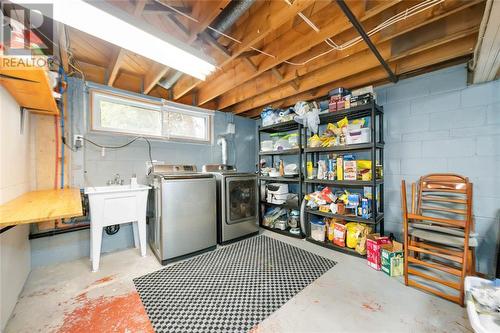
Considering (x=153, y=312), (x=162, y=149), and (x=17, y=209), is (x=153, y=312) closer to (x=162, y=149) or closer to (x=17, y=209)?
(x=17, y=209)

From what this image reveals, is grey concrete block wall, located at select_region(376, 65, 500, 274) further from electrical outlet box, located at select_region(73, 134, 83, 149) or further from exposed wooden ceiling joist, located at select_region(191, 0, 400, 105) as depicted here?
electrical outlet box, located at select_region(73, 134, 83, 149)

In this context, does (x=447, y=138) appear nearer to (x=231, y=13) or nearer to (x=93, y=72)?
(x=231, y=13)

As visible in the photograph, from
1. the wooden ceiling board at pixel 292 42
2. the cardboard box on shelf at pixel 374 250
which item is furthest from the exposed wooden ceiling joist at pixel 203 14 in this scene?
the cardboard box on shelf at pixel 374 250

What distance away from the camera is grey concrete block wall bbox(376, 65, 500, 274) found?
2.02m

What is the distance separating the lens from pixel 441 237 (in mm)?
1729

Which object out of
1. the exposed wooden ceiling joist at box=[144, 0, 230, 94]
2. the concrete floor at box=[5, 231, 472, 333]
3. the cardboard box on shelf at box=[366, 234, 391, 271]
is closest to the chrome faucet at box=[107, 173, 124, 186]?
the concrete floor at box=[5, 231, 472, 333]

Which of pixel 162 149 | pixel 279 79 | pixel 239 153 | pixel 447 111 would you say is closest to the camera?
pixel 447 111

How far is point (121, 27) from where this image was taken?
1.42 meters

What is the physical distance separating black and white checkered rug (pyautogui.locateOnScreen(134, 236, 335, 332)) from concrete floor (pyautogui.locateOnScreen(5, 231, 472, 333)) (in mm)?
94

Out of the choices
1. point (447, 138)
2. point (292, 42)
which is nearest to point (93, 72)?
point (292, 42)

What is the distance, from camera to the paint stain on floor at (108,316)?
4.46 ft

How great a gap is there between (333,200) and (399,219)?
0.85 meters

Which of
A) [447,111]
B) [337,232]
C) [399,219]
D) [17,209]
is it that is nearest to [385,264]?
[337,232]

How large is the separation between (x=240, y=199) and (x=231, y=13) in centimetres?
231
